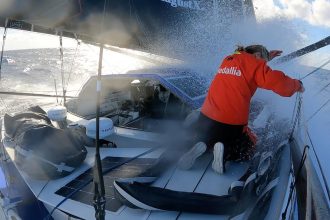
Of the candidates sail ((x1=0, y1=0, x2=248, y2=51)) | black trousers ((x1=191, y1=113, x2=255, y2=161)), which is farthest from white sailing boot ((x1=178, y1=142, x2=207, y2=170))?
sail ((x1=0, y1=0, x2=248, y2=51))

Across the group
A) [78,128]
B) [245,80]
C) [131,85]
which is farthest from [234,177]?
[131,85]

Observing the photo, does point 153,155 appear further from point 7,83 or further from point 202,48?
point 7,83

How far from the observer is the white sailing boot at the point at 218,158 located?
91.3 inches

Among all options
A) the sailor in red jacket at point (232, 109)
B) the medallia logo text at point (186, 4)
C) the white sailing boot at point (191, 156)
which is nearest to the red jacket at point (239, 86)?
the sailor in red jacket at point (232, 109)

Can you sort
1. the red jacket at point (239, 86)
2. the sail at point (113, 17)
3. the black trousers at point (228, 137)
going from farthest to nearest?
the sail at point (113, 17) < the black trousers at point (228, 137) < the red jacket at point (239, 86)

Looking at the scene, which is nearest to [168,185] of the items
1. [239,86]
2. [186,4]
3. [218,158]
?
[218,158]

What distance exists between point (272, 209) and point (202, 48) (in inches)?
165

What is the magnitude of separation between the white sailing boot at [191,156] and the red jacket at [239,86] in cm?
29

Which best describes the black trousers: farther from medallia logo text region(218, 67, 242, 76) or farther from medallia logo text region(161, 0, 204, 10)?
medallia logo text region(161, 0, 204, 10)

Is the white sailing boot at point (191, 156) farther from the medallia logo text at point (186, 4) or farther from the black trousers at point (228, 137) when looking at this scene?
the medallia logo text at point (186, 4)

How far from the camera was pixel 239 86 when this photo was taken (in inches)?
96.7

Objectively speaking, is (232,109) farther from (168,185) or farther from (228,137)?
(168,185)

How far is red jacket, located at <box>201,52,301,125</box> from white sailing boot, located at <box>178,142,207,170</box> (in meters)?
0.29

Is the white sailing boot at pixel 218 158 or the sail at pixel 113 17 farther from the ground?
the sail at pixel 113 17
